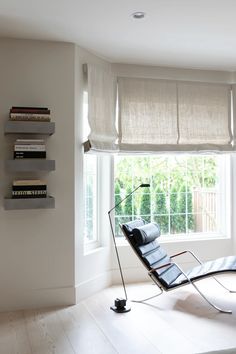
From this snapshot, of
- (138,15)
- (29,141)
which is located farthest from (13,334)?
(138,15)

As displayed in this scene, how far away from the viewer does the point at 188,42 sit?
160 inches

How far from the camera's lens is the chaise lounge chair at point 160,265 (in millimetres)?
3730

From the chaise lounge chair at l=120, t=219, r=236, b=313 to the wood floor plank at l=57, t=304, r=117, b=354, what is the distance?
2.46ft

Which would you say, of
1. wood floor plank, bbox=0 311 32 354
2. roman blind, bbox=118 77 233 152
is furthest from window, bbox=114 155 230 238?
wood floor plank, bbox=0 311 32 354

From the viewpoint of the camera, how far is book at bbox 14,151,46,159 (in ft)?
12.1

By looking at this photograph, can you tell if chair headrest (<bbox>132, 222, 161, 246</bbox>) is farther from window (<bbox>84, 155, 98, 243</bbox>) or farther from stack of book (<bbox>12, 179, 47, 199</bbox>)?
stack of book (<bbox>12, 179, 47, 199</bbox>)

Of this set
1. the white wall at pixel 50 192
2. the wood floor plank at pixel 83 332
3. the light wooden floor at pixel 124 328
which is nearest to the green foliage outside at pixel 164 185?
the white wall at pixel 50 192

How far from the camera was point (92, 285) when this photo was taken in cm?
430

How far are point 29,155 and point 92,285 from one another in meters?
1.61

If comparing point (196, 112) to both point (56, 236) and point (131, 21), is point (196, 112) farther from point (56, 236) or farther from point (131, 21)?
point (56, 236)

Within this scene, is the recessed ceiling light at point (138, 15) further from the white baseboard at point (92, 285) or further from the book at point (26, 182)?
the white baseboard at point (92, 285)

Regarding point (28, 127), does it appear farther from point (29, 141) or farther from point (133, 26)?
point (133, 26)

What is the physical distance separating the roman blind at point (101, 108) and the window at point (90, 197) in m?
0.28

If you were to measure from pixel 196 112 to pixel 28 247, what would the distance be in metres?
2.66
